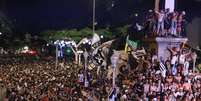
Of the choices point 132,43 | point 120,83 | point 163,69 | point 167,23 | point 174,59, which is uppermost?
point 167,23

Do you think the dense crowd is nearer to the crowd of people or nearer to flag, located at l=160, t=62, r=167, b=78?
flag, located at l=160, t=62, r=167, b=78

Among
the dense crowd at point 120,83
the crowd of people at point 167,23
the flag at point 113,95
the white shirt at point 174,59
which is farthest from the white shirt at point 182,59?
the flag at point 113,95

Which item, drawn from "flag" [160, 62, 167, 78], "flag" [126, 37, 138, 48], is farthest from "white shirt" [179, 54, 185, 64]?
"flag" [126, 37, 138, 48]

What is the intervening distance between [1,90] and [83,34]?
26.5m

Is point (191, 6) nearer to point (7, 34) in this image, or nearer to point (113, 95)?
point (7, 34)

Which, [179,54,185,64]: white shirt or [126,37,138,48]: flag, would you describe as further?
[126,37,138,48]: flag

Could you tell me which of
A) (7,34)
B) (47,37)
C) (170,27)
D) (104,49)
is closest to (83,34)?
(47,37)

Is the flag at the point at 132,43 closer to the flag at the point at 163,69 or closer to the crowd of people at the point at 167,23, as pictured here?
the crowd of people at the point at 167,23

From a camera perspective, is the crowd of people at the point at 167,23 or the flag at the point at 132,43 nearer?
the crowd of people at the point at 167,23

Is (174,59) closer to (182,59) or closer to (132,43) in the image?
(182,59)

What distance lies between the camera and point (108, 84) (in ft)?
104

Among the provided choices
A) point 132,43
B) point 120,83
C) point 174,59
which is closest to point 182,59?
point 174,59

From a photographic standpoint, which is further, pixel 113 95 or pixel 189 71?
pixel 189 71

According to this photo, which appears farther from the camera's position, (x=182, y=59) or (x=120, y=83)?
(x=182, y=59)
